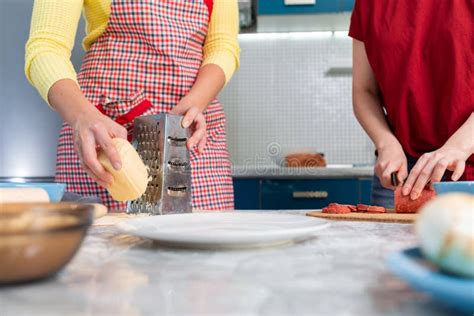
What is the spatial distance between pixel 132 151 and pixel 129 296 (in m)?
0.47

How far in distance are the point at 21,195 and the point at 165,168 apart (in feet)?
1.49

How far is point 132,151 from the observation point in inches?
31.4

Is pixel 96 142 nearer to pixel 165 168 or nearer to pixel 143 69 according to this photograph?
pixel 165 168

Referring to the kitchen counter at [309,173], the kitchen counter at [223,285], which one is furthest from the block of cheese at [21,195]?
the kitchen counter at [309,173]

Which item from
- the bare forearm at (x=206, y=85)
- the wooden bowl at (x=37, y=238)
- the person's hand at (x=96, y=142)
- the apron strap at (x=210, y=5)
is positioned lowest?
the wooden bowl at (x=37, y=238)

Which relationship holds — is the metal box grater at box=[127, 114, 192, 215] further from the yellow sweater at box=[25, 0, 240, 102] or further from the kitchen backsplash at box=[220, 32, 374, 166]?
the kitchen backsplash at box=[220, 32, 374, 166]

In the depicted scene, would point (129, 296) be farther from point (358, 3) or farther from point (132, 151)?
point (358, 3)

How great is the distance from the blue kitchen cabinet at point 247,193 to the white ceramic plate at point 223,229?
5.21ft

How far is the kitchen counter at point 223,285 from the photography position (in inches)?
12.6

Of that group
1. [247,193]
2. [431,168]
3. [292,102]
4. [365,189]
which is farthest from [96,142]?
[292,102]

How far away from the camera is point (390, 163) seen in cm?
108

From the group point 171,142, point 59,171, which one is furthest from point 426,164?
point 59,171

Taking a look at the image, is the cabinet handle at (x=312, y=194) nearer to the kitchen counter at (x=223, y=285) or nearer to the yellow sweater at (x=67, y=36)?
the yellow sweater at (x=67, y=36)

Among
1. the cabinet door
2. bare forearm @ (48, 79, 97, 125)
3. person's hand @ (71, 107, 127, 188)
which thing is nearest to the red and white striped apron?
bare forearm @ (48, 79, 97, 125)
